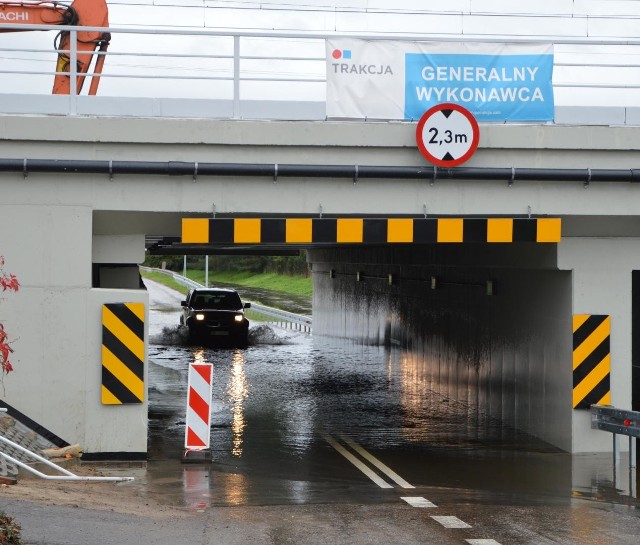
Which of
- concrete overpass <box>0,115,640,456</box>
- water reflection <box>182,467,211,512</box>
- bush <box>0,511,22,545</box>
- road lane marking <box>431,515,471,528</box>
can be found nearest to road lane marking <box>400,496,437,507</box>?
road lane marking <box>431,515,471,528</box>

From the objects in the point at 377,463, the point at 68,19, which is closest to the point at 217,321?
the point at 68,19

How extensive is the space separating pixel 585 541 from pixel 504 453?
17.6ft

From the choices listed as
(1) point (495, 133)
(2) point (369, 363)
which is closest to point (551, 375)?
(1) point (495, 133)

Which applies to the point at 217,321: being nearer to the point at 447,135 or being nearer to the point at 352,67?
the point at 352,67

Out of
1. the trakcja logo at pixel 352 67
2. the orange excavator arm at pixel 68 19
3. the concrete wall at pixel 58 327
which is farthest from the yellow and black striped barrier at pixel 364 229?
the orange excavator arm at pixel 68 19

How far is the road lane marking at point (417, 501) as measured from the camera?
1031cm

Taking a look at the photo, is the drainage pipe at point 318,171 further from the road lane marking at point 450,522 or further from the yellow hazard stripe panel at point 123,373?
the road lane marking at point 450,522

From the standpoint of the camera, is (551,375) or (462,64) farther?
(551,375)

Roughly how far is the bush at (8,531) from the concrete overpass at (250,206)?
16.0 ft

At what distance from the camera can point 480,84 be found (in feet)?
42.7

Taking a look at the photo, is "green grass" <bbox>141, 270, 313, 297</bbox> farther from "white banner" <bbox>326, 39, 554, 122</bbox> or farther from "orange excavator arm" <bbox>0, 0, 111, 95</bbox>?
"white banner" <bbox>326, 39, 554, 122</bbox>

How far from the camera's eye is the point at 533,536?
8984 millimetres

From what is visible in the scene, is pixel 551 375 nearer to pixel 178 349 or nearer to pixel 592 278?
pixel 592 278

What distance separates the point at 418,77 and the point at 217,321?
19.6 meters
